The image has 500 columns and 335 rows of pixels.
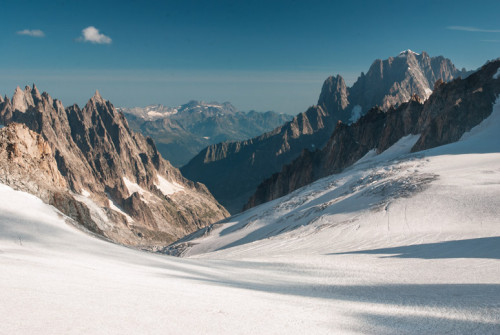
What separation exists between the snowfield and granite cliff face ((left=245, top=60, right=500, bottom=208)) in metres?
25.9

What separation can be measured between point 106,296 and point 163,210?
149m

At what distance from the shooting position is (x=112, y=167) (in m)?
154

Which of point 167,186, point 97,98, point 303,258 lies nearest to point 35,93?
point 97,98

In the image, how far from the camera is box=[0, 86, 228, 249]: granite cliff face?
127 metres

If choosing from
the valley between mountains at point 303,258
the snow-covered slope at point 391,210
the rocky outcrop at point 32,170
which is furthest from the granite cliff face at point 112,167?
the valley between mountains at point 303,258

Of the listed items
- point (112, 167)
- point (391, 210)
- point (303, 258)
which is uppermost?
point (112, 167)

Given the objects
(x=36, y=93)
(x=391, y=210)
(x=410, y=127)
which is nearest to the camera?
(x=391, y=210)

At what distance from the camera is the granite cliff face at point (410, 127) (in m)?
55.9

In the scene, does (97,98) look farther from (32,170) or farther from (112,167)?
(32,170)

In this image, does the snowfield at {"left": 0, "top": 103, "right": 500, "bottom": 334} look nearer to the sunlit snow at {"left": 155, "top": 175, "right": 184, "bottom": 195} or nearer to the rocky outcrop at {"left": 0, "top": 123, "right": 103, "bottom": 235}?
the rocky outcrop at {"left": 0, "top": 123, "right": 103, "bottom": 235}

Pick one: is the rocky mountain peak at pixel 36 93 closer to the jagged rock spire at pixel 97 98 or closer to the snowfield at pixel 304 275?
the jagged rock spire at pixel 97 98

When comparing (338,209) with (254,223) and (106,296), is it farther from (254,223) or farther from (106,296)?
(106,296)

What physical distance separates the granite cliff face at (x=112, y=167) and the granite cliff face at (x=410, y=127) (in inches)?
1838

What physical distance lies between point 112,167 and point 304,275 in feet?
502
